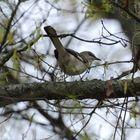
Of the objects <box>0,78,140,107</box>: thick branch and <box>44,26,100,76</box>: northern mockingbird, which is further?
<box>44,26,100,76</box>: northern mockingbird

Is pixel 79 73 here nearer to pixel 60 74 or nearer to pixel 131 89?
pixel 60 74

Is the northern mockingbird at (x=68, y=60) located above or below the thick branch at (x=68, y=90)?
above

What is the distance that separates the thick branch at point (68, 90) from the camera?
3824 mm

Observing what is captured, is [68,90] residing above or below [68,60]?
below

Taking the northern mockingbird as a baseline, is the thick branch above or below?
below

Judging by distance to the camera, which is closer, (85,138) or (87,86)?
(85,138)

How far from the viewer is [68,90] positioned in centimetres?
393

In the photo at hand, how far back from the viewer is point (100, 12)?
4.05 metres

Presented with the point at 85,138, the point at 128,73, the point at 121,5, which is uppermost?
the point at 121,5

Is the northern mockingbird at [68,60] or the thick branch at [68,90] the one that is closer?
the thick branch at [68,90]

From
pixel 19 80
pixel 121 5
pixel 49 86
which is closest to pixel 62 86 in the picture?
pixel 49 86

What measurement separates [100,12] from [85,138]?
1.08 m

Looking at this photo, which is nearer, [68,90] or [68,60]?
[68,90]

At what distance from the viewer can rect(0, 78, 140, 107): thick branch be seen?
3.82 meters
